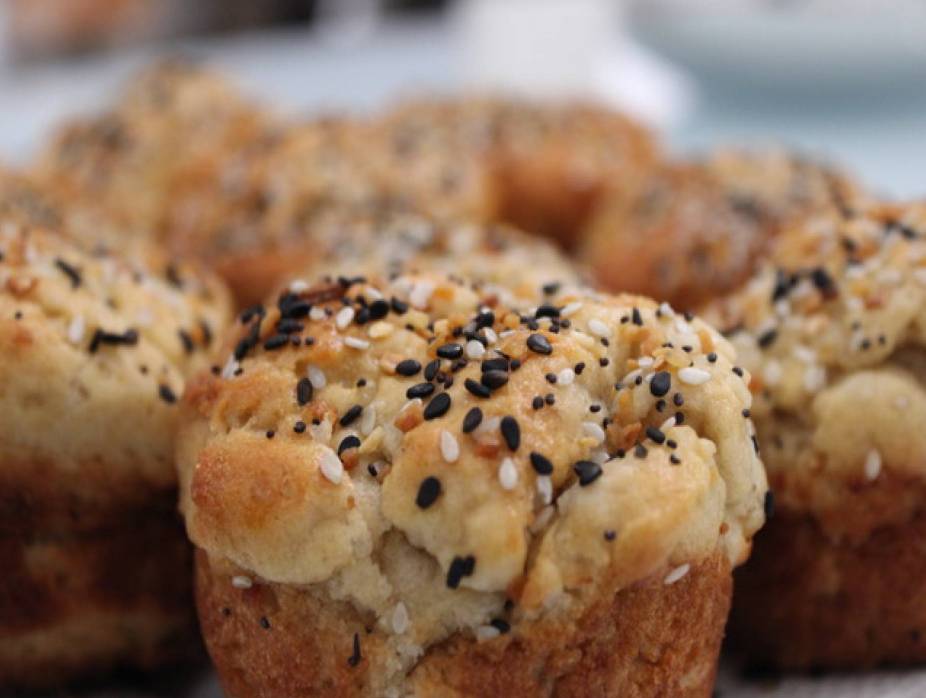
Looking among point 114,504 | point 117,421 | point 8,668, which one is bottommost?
point 8,668

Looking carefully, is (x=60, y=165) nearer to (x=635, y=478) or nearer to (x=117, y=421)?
(x=117, y=421)

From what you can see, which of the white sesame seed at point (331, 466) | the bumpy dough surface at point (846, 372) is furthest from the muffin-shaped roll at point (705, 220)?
the white sesame seed at point (331, 466)

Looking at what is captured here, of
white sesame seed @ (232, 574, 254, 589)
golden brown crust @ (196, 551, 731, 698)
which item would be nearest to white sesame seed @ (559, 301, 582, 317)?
golden brown crust @ (196, 551, 731, 698)

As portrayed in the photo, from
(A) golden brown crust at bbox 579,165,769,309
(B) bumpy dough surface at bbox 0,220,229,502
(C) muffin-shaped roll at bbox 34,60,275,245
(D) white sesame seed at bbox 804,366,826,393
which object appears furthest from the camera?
(C) muffin-shaped roll at bbox 34,60,275,245

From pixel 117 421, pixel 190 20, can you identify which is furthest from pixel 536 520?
pixel 190 20

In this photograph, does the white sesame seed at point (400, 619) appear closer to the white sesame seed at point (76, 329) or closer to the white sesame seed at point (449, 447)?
the white sesame seed at point (449, 447)

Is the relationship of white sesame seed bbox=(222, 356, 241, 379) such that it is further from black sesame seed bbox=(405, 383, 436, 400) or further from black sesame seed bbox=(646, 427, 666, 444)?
black sesame seed bbox=(646, 427, 666, 444)
